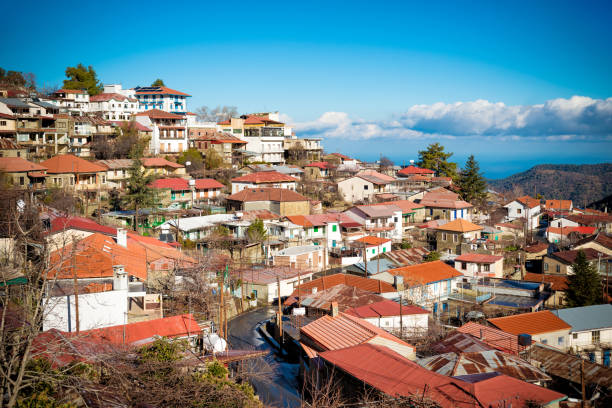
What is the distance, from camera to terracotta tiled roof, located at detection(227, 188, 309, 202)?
121 ft

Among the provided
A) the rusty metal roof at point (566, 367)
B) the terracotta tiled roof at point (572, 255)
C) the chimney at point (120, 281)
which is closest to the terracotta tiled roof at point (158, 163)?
the chimney at point (120, 281)

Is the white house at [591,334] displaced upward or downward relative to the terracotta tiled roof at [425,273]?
downward

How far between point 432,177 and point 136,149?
105ft

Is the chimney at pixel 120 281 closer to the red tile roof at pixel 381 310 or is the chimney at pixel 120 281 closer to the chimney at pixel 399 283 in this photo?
the red tile roof at pixel 381 310

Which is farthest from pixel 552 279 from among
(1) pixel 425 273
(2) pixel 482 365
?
(2) pixel 482 365

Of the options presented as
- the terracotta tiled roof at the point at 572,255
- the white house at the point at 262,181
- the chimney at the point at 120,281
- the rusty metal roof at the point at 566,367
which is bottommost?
the rusty metal roof at the point at 566,367

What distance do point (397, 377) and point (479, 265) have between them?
20.9m

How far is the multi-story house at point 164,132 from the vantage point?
4784 centimetres

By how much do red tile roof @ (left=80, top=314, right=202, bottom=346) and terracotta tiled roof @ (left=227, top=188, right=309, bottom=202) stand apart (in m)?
21.7

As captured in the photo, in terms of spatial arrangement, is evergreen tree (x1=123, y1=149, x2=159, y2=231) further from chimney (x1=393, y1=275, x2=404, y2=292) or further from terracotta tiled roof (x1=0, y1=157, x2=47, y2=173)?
chimney (x1=393, y1=275, x2=404, y2=292)

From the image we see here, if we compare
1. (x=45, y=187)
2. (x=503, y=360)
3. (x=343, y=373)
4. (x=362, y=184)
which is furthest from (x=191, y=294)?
(x=362, y=184)

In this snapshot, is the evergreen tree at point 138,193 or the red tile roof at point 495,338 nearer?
the red tile roof at point 495,338

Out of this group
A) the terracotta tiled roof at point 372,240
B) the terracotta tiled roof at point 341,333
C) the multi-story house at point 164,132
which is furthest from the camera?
the multi-story house at point 164,132

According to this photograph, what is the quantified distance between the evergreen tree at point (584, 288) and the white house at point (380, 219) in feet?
45.6
